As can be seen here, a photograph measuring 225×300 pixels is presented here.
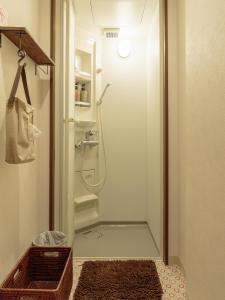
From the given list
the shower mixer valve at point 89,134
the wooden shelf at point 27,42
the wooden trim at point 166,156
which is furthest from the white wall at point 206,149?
the shower mixer valve at point 89,134

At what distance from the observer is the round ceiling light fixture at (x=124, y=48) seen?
3.21 metres

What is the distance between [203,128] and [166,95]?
3.24 ft

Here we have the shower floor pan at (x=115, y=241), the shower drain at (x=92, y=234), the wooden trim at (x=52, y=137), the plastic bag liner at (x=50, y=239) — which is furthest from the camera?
the shower drain at (x=92, y=234)

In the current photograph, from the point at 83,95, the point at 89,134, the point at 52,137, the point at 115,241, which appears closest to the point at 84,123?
the point at 89,134

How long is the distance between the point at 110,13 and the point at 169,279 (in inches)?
104

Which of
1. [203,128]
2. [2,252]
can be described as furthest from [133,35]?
[2,252]

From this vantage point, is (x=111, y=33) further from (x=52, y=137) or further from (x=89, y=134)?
(x=52, y=137)

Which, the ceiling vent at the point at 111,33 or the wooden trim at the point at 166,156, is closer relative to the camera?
the wooden trim at the point at 166,156

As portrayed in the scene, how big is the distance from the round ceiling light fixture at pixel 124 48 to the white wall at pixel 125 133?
61 millimetres

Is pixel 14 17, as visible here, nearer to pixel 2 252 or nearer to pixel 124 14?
pixel 2 252

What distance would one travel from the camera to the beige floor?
1733mm

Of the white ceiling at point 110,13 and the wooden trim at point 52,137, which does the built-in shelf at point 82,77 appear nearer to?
the white ceiling at point 110,13

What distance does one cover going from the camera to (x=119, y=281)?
189 cm

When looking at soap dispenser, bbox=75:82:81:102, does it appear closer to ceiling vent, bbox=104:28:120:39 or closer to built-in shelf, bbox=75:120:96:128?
built-in shelf, bbox=75:120:96:128
